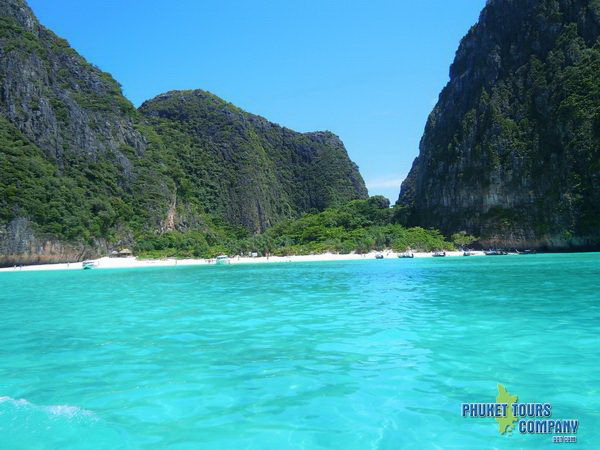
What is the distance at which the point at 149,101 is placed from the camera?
498ft

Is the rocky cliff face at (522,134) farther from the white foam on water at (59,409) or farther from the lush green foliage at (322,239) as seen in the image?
the white foam on water at (59,409)

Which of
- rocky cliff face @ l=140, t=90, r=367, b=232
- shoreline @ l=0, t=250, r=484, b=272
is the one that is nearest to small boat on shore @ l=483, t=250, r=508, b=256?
shoreline @ l=0, t=250, r=484, b=272

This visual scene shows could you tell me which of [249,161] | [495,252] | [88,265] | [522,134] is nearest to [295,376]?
[88,265]

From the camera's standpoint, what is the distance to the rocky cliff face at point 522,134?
222ft

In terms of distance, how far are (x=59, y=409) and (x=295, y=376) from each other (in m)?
3.40

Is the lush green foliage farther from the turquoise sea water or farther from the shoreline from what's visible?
the turquoise sea water

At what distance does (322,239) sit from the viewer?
296 ft

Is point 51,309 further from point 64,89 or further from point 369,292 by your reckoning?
point 64,89

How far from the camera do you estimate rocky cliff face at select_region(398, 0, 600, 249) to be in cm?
6762

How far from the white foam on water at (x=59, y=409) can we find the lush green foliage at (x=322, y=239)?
71.9 meters

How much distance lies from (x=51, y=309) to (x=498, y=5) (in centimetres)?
10200

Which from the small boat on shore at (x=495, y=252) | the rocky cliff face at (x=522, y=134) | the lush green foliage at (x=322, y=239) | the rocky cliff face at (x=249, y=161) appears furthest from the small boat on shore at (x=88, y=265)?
the rocky cliff face at (x=249, y=161)

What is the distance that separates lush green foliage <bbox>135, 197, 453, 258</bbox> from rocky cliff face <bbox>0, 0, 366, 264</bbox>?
18.7 ft

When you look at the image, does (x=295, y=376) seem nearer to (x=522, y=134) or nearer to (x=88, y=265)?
(x=88, y=265)
